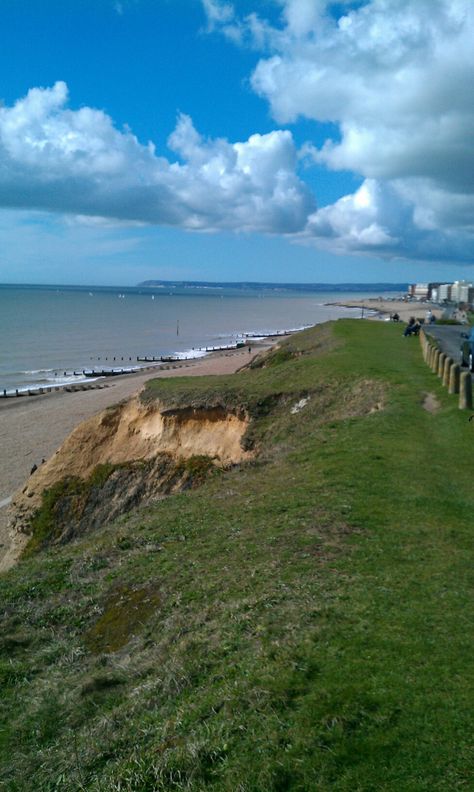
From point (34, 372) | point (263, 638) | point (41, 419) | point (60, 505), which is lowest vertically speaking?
point (41, 419)

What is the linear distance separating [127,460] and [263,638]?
14301mm

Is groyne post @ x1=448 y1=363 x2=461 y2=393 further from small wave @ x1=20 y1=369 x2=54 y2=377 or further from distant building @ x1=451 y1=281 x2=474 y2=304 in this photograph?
distant building @ x1=451 y1=281 x2=474 y2=304

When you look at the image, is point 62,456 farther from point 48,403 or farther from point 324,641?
point 48,403

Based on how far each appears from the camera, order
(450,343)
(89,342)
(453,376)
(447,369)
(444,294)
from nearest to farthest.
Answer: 1. (453,376)
2. (447,369)
3. (450,343)
4. (89,342)
5. (444,294)

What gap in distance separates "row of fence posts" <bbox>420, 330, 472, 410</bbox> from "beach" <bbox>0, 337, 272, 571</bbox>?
33.6ft

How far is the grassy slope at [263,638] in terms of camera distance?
4.79 m

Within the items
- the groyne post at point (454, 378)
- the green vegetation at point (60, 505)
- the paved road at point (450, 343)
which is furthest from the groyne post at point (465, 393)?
the green vegetation at point (60, 505)

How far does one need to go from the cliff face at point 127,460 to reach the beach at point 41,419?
1.74m

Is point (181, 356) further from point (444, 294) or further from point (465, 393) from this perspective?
point (444, 294)

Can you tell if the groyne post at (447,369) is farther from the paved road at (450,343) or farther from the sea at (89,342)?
the sea at (89,342)

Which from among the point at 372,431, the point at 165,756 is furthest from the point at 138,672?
the point at 372,431

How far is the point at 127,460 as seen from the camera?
66.2ft

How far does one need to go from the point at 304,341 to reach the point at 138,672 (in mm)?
27915

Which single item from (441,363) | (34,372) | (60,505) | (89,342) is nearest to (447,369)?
(441,363)
